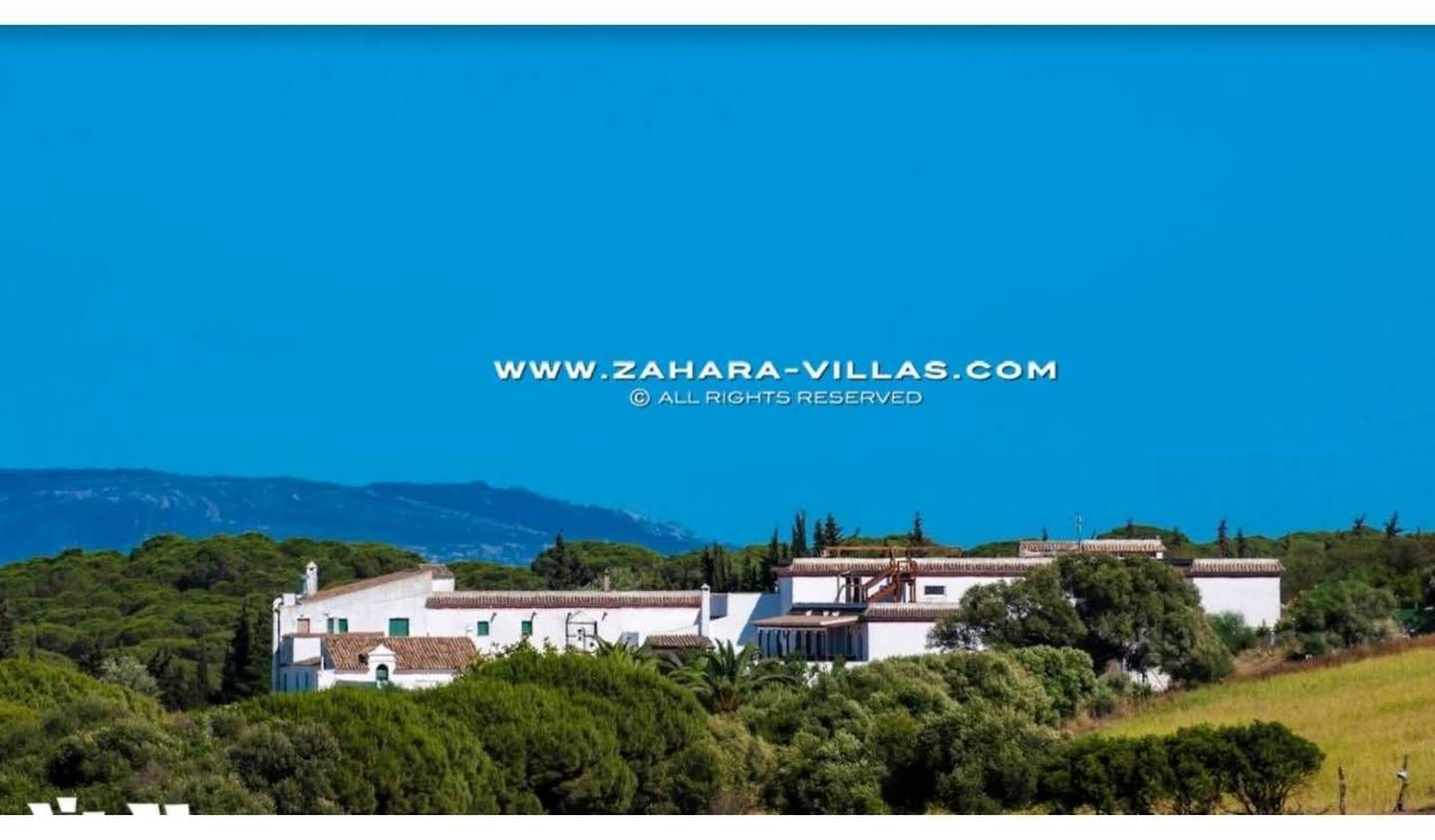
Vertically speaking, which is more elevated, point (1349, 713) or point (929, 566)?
point (929, 566)

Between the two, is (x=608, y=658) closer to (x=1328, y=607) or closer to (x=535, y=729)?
(x=535, y=729)

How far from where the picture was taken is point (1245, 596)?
132ft

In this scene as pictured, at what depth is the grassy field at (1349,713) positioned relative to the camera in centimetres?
2166

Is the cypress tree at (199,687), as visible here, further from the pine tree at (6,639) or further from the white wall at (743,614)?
the white wall at (743,614)

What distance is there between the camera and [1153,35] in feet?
90.7

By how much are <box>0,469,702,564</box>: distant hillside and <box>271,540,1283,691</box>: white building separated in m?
1.23

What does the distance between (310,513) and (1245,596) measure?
14.9 meters

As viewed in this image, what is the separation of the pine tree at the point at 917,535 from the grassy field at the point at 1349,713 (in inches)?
246

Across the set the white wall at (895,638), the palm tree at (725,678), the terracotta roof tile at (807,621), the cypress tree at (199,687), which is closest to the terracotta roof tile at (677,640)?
the terracotta roof tile at (807,621)

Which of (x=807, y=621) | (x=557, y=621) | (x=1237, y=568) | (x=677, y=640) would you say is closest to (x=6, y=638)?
(x=557, y=621)

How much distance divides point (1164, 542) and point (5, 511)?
777 inches

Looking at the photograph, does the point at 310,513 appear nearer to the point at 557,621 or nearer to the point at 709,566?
the point at 557,621

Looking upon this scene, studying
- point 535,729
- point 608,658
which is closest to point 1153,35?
point 608,658

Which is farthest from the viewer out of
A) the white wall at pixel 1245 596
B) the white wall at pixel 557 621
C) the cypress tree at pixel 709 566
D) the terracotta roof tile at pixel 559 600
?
the cypress tree at pixel 709 566
